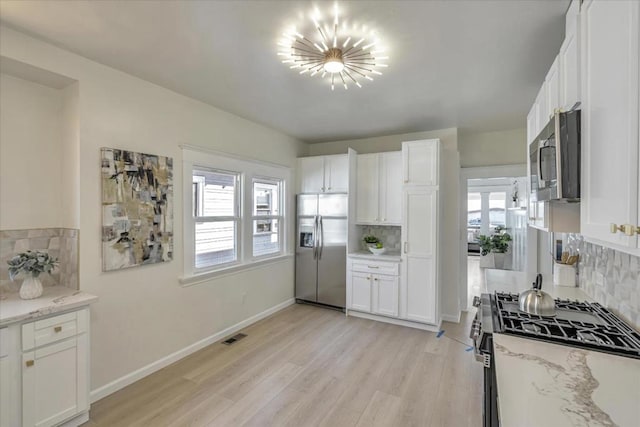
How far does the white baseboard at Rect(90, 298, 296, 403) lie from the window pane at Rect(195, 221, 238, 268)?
32.1 inches

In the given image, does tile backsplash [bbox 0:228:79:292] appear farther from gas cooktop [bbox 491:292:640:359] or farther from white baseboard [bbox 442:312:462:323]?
white baseboard [bbox 442:312:462:323]

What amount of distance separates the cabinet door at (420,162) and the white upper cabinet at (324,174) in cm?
87

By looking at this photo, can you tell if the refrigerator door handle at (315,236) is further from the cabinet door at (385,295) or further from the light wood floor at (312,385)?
the light wood floor at (312,385)

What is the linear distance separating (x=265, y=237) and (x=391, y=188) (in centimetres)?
192

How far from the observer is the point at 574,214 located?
1554 millimetres

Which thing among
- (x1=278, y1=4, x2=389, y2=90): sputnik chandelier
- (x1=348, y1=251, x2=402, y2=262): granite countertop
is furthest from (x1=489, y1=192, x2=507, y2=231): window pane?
(x1=278, y1=4, x2=389, y2=90): sputnik chandelier

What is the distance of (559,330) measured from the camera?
1528 millimetres

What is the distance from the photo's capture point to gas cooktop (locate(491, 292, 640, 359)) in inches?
53.3

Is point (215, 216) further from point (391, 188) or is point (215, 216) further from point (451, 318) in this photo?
point (451, 318)

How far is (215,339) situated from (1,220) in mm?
2171

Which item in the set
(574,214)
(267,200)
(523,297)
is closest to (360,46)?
(574,214)

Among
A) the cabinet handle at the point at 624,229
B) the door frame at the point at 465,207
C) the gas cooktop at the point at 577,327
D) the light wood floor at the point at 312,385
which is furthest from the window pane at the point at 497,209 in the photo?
the cabinet handle at the point at 624,229

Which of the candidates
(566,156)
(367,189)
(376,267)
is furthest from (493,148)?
(566,156)

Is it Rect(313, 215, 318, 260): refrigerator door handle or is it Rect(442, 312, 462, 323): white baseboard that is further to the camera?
Rect(313, 215, 318, 260): refrigerator door handle
